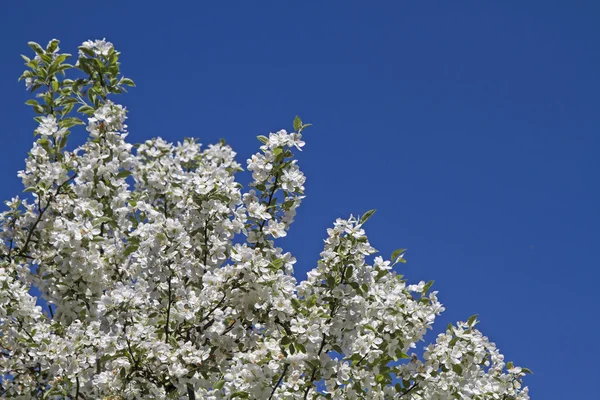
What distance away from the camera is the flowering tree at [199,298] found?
4883mm

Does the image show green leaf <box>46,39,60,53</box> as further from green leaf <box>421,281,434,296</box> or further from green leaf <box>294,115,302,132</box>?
green leaf <box>421,281,434,296</box>

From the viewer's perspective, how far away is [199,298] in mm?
5039

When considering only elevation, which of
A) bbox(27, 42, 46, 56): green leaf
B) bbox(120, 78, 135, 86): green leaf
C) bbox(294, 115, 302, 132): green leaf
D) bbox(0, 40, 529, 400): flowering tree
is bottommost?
bbox(0, 40, 529, 400): flowering tree

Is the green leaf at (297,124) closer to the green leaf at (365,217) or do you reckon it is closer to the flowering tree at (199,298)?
the flowering tree at (199,298)

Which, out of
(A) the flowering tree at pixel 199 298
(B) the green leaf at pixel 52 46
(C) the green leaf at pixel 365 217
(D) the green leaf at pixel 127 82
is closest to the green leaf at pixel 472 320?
(A) the flowering tree at pixel 199 298

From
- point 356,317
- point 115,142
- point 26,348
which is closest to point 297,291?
point 356,317

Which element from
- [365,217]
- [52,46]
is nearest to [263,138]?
[365,217]

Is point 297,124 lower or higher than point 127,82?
lower

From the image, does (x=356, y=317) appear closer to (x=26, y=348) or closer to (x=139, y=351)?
(x=139, y=351)

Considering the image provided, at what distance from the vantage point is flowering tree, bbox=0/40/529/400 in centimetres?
488

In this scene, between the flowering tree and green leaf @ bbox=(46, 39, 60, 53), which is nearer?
the flowering tree

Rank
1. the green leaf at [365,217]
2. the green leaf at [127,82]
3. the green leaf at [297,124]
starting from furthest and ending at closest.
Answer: the green leaf at [127,82], the green leaf at [297,124], the green leaf at [365,217]

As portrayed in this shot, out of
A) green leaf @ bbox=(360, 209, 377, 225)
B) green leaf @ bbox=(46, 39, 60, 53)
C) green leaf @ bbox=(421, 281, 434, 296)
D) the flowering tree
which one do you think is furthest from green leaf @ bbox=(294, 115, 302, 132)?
green leaf @ bbox=(46, 39, 60, 53)

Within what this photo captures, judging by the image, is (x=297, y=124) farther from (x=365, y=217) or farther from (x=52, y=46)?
(x=52, y=46)
